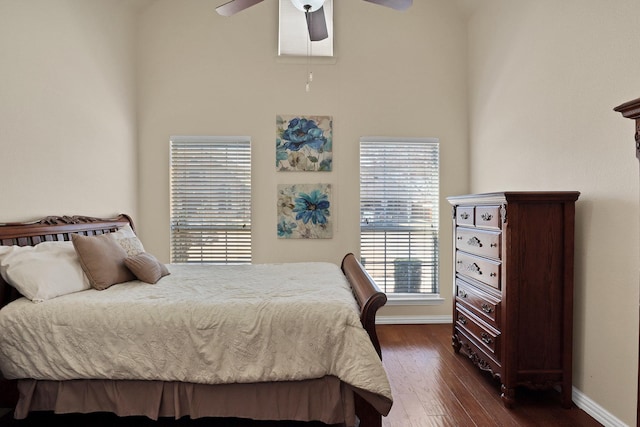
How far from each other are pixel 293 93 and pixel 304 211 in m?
1.32

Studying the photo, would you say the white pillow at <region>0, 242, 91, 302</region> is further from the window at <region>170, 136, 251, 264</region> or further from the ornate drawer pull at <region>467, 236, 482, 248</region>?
the ornate drawer pull at <region>467, 236, 482, 248</region>

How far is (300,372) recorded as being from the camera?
6.36ft

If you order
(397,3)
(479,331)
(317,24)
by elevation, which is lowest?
(479,331)

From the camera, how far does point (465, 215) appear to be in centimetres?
304

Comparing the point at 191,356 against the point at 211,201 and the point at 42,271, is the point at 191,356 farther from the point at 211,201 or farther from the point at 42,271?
the point at 211,201

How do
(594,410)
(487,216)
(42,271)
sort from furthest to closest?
(487,216) < (594,410) < (42,271)

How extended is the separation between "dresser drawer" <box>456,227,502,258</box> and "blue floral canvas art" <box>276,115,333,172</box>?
173 centimetres

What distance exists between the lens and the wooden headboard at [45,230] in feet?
7.14

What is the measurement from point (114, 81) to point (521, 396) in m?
4.40

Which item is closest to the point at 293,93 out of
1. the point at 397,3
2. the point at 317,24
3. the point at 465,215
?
the point at 317,24

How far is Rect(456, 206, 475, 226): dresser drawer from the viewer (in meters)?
2.93

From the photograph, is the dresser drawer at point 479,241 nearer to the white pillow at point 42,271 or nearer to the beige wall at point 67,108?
the white pillow at point 42,271

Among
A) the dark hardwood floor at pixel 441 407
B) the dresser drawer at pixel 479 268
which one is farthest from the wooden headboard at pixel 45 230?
the dresser drawer at pixel 479 268

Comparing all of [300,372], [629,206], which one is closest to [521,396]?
[629,206]
